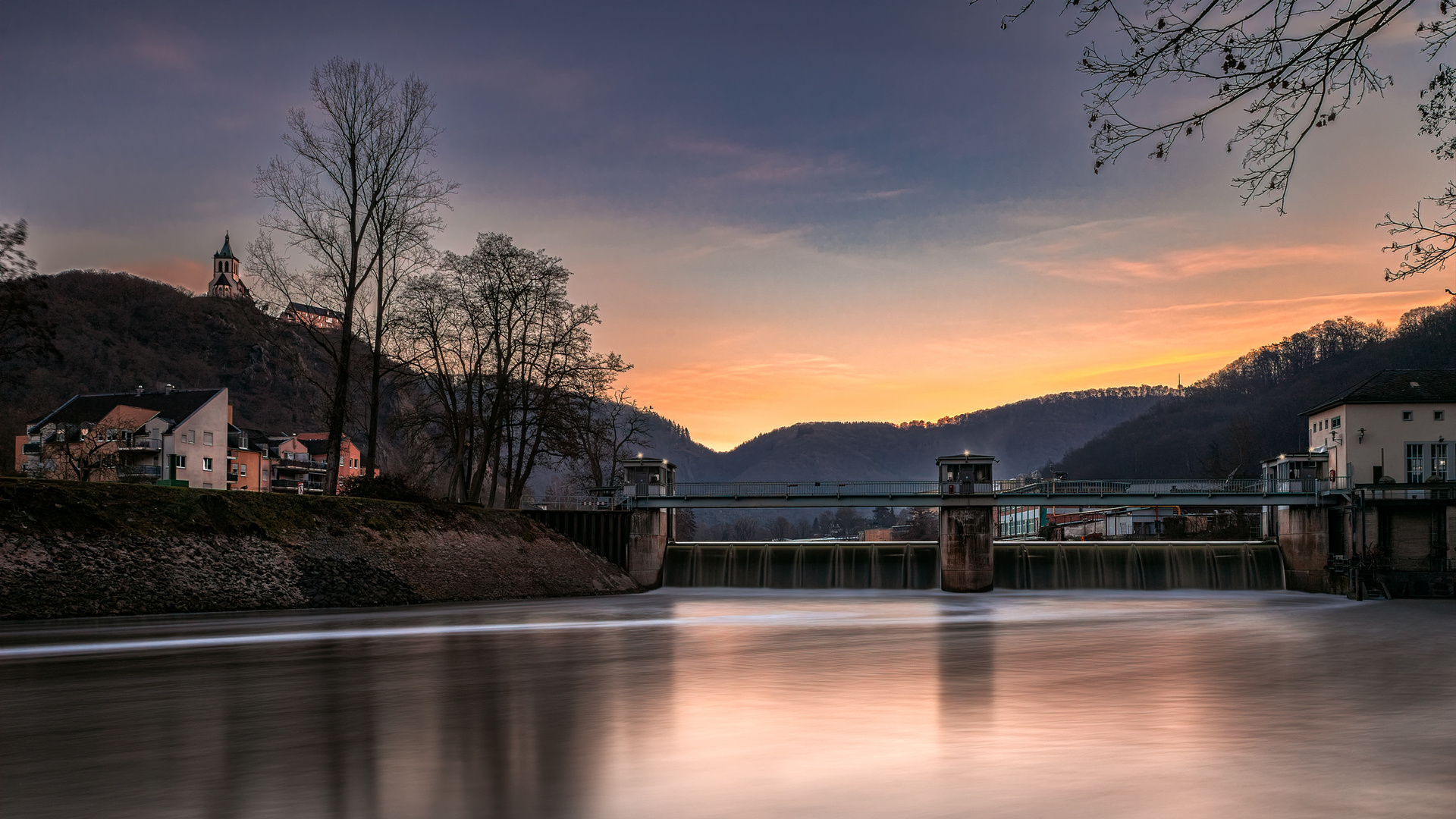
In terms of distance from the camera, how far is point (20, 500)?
83.7 ft

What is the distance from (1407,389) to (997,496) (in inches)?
1110

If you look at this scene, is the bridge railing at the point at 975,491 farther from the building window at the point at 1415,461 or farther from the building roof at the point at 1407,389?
the building roof at the point at 1407,389

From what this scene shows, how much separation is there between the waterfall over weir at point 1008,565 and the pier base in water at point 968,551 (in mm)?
1804

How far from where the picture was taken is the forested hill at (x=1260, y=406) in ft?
344

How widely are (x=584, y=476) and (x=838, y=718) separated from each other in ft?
161

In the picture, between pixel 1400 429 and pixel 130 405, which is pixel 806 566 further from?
pixel 130 405

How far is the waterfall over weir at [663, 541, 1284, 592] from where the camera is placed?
52656 mm

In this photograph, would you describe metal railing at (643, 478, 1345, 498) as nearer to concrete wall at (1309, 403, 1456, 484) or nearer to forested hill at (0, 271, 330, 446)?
concrete wall at (1309, 403, 1456, 484)

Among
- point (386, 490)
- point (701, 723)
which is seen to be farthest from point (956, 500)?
point (701, 723)

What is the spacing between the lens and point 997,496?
5303cm

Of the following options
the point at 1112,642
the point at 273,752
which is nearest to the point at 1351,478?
the point at 1112,642

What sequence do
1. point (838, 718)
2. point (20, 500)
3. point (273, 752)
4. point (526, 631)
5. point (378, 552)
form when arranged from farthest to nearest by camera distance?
1. point (378, 552)
2. point (526, 631)
3. point (20, 500)
4. point (838, 718)
5. point (273, 752)

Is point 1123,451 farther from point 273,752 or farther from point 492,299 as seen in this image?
point 273,752

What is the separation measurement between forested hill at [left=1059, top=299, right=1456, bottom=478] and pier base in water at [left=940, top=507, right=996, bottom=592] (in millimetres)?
44837
